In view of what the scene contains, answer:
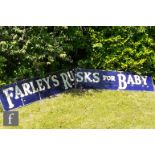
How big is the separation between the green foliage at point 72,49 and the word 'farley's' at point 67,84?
143mm

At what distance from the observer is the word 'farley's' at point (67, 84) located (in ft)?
39.1

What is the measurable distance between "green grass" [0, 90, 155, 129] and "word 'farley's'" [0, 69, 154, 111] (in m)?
0.14

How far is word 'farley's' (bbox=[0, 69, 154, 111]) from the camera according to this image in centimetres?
1191

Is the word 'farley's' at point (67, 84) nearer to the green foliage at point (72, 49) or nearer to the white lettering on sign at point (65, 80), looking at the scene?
the white lettering on sign at point (65, 80)

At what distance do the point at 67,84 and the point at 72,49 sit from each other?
815 mm

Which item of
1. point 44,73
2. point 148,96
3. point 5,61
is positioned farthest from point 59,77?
point 148,96

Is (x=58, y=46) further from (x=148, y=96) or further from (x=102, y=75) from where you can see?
(x=148, y=96)

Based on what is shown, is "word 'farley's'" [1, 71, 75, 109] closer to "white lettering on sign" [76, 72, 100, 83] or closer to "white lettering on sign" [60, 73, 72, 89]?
"white lettering on sign" [60, 73, 72, 89]

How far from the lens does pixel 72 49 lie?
40.0 ft

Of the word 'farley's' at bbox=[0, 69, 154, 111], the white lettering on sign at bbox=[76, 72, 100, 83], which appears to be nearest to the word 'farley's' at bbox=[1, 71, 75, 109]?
the word 'farley's' at bbox=[0, 69, 154, 111]

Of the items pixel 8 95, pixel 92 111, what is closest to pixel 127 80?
pixel 92 111

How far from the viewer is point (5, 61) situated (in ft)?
39.4

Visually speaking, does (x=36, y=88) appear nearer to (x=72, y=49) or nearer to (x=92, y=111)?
(x=72, y=49)
